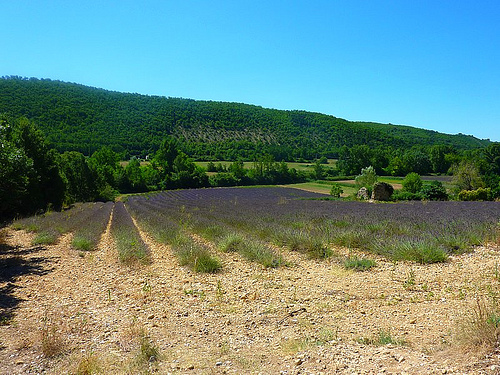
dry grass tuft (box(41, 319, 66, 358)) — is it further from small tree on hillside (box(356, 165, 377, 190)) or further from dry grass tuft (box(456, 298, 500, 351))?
small tree on hillside (box(356, 165, 377, 190))

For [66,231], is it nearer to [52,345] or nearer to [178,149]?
[52,345]

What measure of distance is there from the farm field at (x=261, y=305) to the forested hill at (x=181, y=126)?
71492 millimetres

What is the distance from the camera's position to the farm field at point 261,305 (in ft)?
12.0

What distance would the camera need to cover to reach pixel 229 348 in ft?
13.5

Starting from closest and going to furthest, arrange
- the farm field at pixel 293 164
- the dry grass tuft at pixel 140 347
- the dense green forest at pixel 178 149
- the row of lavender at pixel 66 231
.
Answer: the dry grass tuft at pixel 140 347
the row of lavender at pixel 66 231
the dense green forest at pixel 178 149
the farm field at pixel 293 164

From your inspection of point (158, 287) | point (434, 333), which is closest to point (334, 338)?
point (434, 333)

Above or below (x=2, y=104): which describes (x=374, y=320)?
below

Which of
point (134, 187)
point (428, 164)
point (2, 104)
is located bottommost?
point (134, 187)

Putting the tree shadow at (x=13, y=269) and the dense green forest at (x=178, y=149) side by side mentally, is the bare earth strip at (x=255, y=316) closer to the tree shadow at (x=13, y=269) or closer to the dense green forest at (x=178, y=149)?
the tree shadow at (x=13, y=269)

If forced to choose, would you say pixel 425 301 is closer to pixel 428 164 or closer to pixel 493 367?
pixel 493 367

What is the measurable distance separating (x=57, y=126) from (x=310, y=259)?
283ft

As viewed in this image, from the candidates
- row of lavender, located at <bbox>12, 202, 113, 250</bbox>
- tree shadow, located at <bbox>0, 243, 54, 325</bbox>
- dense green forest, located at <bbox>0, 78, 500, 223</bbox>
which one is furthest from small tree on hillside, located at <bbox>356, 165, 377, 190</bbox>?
tree shadow, located at <bbox>0, 243, 54, 325</bbox>

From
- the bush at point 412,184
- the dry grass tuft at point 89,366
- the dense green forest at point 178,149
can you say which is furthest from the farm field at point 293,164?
the dry grass tuft at point 89,366

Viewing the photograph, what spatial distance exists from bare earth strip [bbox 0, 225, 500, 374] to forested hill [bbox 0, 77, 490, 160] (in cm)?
7267
